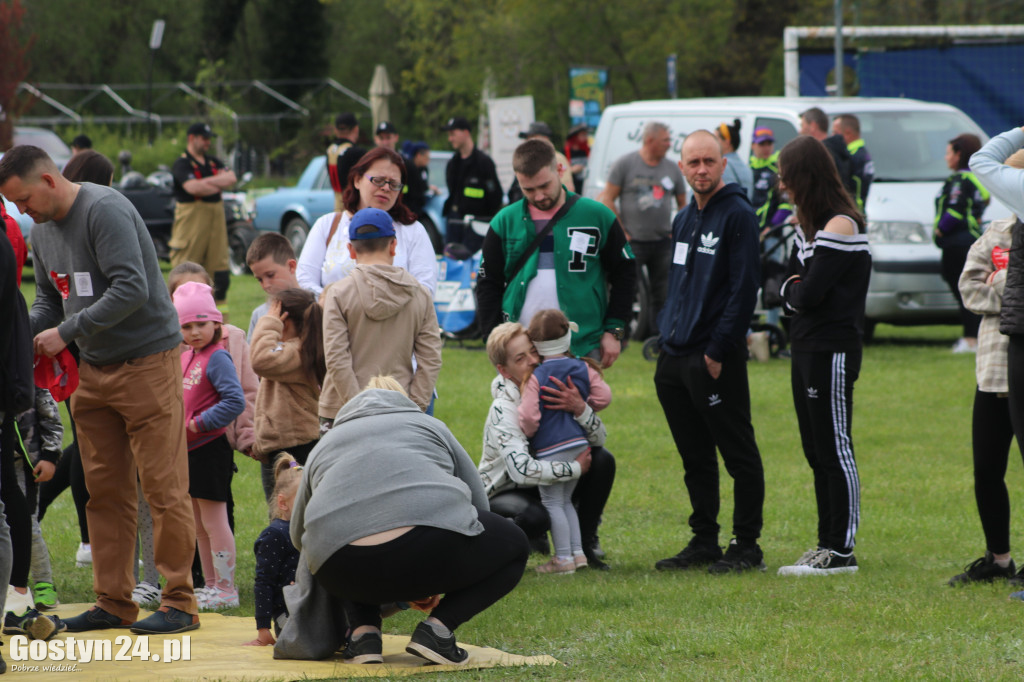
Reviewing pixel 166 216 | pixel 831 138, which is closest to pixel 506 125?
pixel 166 216

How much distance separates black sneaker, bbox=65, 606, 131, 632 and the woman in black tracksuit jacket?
311 cm

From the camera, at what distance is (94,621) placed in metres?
5.45

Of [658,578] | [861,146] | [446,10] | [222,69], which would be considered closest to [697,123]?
[861,146]

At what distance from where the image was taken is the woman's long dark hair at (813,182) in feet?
19.9

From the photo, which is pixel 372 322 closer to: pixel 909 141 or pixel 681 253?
pixel 681 253

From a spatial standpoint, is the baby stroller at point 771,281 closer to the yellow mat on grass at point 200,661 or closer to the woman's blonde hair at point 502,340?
the woman's blonde hair at point 502,340

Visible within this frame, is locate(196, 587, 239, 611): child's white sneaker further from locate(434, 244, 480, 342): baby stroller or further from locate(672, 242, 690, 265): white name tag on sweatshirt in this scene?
locate(434, 244, 480, 342): baby stroller

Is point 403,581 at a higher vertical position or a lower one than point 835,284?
lower

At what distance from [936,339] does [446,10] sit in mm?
28344

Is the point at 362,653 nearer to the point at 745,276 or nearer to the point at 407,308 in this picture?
the point at 407,308

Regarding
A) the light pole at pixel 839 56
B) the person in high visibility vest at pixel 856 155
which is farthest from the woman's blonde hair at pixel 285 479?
the light pole at pixel 839 56

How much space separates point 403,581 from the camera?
4.70m

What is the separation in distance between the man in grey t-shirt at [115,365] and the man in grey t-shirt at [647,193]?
7.68 m

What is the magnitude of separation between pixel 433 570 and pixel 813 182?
106 inches
